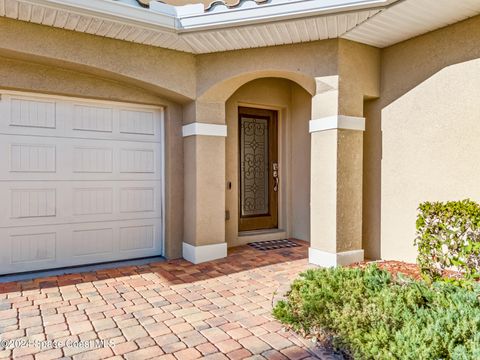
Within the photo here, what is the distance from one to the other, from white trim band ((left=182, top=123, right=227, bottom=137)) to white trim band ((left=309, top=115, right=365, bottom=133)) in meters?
1.38

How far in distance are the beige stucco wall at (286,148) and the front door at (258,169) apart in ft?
0.45

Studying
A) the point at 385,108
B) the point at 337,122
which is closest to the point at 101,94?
the point at 337,122

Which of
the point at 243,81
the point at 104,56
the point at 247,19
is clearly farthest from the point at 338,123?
the point at 104,56

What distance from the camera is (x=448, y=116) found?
430 centimetres

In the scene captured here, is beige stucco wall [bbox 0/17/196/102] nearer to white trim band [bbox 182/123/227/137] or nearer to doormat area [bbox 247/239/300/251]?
white trim band [bbox 182/123/227/137]

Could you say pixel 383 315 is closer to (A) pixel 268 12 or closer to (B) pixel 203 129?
(A) pixel 268 12

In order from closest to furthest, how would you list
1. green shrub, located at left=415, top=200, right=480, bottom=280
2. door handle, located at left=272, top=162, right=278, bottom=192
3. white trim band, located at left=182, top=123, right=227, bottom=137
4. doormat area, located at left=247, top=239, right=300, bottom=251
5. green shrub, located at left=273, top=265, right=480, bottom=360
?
green shrub, located at left=273, top=265, right=480, bottom=360
green shrub, located at left=415, top=200, right=480, bottom=280
white trim band, located at left=182, top=123, right=227, bottom=137
doormat area, located at left=247, top=239, right=300, bottom=251
door handle, located at left=272, top=162, right=278, bottom=192

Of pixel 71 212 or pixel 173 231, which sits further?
pixel 173 231

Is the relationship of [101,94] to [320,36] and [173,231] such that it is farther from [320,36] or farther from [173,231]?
[320,36]

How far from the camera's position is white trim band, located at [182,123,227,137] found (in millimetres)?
5191

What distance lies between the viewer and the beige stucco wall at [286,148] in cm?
611

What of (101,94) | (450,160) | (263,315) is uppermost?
(101,94)

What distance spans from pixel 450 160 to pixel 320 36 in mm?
2253

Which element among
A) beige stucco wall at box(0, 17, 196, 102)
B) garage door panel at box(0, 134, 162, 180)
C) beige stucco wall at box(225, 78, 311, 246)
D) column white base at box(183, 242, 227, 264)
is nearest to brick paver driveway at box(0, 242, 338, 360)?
column white base at box(183, 242, 227, 264)
